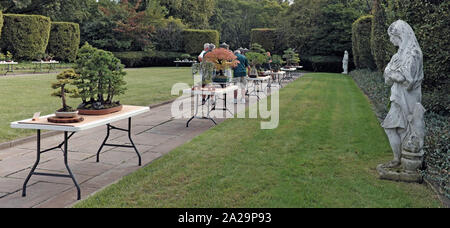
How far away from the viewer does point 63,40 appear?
26.1 meters

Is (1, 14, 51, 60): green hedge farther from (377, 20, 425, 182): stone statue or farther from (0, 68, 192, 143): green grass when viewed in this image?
(377, 20, 425, 182): stone statue

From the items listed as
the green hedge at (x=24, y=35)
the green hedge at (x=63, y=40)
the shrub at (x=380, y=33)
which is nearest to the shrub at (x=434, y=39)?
the shrub at (x=380, y=33)

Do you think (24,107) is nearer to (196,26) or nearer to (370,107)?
(370,107)

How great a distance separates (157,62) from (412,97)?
28.4 metres

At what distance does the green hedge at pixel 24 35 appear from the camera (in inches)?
887

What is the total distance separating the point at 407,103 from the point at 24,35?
23.4 metres

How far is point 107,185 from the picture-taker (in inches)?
169

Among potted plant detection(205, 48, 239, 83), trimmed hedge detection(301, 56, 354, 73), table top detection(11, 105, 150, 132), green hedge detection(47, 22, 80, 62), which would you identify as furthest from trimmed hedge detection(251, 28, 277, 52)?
table top detection(11, 105, 150, 132)

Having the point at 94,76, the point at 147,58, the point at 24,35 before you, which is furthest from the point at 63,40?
the point at 94,76

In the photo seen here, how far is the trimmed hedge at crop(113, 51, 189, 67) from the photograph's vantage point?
29.3 meters

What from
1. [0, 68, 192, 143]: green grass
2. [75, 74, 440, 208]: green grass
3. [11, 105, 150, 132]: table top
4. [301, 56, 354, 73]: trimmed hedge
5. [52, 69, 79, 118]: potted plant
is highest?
[301, 56, 354, 73]: trimmed hedge

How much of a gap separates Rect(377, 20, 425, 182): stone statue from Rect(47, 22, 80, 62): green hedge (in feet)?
79.9

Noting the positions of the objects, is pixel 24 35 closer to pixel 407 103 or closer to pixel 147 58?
pixel 147 58

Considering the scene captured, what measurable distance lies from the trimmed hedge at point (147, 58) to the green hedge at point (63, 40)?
334 centimetres
